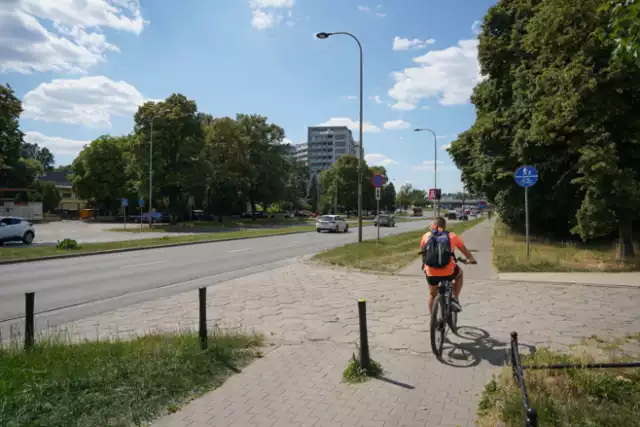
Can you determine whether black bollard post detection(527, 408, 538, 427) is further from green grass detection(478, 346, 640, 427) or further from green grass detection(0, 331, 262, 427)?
green grass detection(0, 331, 262, 427)

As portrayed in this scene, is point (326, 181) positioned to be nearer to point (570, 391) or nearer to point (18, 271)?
point (18, 271)

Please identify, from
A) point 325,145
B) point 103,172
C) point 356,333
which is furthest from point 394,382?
point 325,145

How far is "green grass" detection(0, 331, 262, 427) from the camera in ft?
12.0

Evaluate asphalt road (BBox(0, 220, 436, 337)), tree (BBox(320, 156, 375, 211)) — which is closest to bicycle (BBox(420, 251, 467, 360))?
asphalt road (BBox(0, 220, 436, 337))

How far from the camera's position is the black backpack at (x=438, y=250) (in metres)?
5.59

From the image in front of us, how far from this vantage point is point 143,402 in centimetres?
394

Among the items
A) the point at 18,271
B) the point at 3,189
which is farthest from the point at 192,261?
the point at 3,189

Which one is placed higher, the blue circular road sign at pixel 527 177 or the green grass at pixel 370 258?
the blue circular road sign at pixel 527 177

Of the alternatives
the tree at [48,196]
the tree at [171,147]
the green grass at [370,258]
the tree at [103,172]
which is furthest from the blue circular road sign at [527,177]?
the tree at [48,196]

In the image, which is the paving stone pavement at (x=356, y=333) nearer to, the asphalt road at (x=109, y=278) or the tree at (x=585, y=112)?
the asphalt road at (x=109, y=278)

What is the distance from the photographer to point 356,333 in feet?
21.0

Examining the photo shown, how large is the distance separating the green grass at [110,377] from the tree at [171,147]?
136 ft

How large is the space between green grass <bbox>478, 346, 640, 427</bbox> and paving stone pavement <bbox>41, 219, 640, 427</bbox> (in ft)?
0.67

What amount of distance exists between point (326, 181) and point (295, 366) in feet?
322
